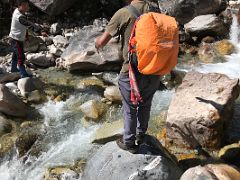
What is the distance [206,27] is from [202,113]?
5.64 metres

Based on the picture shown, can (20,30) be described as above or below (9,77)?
above

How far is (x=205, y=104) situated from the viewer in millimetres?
7469

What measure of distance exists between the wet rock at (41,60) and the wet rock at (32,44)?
53cm

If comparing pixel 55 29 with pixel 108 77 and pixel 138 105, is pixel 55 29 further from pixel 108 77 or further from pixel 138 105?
pixel 138 105

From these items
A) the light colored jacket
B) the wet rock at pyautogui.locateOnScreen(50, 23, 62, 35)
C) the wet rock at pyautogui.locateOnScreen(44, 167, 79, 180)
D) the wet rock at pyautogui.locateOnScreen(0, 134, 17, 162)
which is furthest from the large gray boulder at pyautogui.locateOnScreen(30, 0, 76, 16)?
the wet rock at pyautogui.locateOnScreen(44, 167, 79, 180)

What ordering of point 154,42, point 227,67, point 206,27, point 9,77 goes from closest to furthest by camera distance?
1. point 154,42
2. point 9,77
3. point 227,67
4. point 206,27

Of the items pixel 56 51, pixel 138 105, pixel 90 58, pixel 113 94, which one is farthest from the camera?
pixel 56 51

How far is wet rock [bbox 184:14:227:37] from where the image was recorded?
1230 centimetres

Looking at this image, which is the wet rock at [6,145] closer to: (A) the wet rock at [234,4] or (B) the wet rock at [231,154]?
(B) the wet rock at [231,154]

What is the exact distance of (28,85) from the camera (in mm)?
9555

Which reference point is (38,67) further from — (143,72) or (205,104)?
(143,72)

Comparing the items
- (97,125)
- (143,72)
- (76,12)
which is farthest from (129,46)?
(76,12)

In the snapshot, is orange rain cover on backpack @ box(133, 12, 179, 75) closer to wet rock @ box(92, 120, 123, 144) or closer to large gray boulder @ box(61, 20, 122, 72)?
wet rock @ box(92, 120, 123, 144)

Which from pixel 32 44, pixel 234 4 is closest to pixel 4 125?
pixel 32 44
